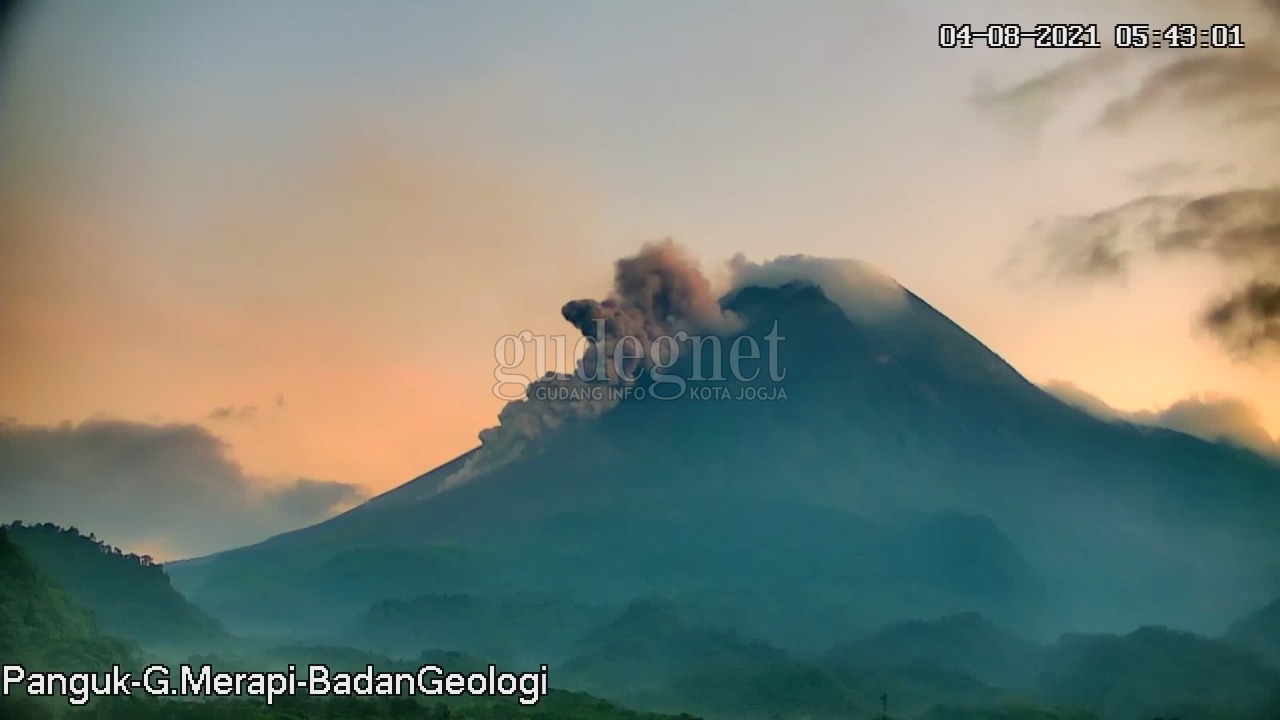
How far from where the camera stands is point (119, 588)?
1478cm

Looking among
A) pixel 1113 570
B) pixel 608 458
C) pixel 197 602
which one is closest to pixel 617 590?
pixel 608 458

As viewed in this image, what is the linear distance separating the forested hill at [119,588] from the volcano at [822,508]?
0.74 m

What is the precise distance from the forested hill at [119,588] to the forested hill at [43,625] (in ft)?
2.93

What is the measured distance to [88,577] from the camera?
1441 cm

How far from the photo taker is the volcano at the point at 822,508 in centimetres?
1702

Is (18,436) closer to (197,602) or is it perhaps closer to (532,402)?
(197,602)
